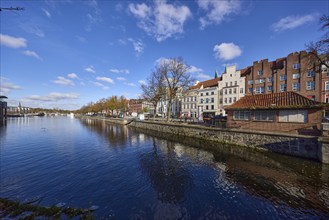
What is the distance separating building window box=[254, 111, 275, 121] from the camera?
17797 mm

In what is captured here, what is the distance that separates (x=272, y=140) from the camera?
16.0 meters

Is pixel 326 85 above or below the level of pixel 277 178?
above

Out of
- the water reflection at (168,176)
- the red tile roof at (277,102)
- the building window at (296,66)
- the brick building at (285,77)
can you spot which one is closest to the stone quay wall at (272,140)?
the red tile roof at (277,102)

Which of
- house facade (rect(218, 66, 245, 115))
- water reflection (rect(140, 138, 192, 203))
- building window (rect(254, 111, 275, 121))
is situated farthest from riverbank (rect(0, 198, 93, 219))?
house facade (rect(218, 66, 245, 115))

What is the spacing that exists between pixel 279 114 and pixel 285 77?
3221 cm

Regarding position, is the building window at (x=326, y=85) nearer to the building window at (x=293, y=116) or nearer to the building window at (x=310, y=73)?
the building window at (x=310, y=73)

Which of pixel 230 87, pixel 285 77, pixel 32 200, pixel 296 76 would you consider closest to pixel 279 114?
pixel 32 200

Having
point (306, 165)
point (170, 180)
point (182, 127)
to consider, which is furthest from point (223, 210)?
point (182, 127)

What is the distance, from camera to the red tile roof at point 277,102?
51.4 ft

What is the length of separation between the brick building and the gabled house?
2488 cm

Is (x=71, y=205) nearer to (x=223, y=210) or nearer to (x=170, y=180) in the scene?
(x=170, y=180)

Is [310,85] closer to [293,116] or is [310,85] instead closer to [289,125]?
[293,116]

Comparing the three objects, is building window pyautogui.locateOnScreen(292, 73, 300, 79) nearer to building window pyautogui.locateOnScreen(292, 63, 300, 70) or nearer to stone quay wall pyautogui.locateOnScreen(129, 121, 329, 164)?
building window pyautogui.locateOnScreen(292, 63, 300, 70)

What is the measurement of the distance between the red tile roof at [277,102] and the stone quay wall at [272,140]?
11.3 feet
